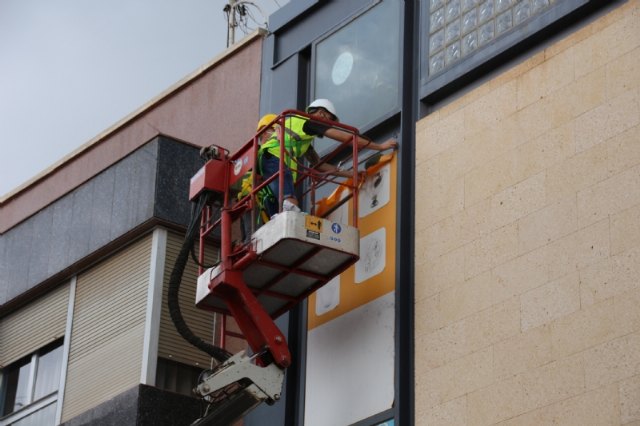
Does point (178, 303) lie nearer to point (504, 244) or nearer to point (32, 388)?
point (32, 388)

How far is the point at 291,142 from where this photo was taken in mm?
17125

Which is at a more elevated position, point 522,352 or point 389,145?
point 389,145

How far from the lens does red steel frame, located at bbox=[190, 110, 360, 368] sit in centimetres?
1653

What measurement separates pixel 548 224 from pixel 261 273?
344 centimetres

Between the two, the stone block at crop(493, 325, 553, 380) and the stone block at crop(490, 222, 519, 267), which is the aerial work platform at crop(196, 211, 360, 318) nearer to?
the stone block at crop(490, 222, 519, 267)

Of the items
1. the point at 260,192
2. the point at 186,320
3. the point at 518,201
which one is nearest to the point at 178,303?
the point at 186,320

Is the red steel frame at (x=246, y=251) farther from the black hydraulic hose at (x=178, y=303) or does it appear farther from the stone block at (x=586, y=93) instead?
the stone block at (x=586, y=93)

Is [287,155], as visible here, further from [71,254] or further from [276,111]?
[71,254]

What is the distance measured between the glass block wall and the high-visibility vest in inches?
61.8

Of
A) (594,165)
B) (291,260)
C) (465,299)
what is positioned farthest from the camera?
(291,260)

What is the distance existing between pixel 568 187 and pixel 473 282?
138 centimetres

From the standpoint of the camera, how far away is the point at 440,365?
1538 centimetres

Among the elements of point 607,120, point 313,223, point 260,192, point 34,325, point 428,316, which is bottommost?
point 428,316

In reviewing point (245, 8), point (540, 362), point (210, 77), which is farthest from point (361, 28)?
point (245, 8)
